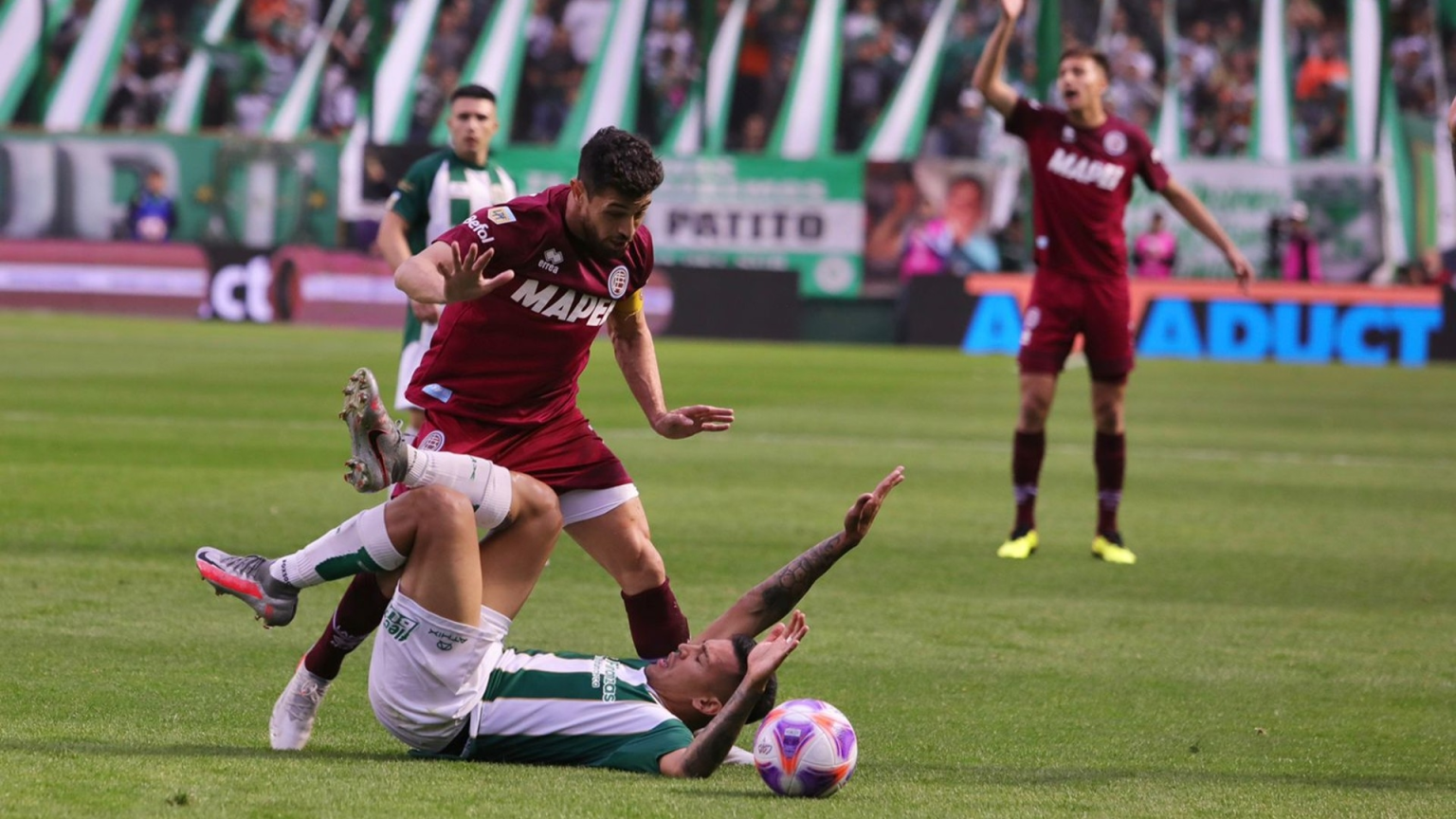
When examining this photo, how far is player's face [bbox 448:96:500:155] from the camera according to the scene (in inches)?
362

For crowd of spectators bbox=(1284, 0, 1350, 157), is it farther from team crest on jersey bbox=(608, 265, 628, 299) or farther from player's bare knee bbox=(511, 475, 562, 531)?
player's bare knee bbox=(511, 475, 562, 531)

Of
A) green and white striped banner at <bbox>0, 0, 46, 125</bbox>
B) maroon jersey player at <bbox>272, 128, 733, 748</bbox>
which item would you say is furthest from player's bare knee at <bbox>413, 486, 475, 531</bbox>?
green and white striped banner at <bbox>0, 0, 46, 125</bbox>

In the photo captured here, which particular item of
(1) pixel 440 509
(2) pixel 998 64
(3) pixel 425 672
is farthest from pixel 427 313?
(3) pixel 425 672

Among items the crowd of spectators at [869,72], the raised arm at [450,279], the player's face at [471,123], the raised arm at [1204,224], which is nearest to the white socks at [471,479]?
the raised arm at [450,279]

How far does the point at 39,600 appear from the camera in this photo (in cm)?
709

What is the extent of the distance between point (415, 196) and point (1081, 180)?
3205 millimetres

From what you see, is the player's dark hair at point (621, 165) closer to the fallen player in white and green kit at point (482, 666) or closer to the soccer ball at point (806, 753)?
the fallen player in white and green kit at point (482, 666)

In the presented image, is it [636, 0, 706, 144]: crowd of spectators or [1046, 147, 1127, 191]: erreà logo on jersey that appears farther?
[636, 0, 706, 144]: crowd of spectators

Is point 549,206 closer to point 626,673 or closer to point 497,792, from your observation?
point 626,673

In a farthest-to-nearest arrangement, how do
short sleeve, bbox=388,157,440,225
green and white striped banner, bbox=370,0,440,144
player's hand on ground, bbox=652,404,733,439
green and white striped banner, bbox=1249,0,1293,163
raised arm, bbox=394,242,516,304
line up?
green and white striped banner, bbox=370,0,440,144 → green and white striped banner, bbox=1249,0,1293,163 → short sleeve, bbox=388,157,440,225 → player's hand on ground, bbox=652,404,733,439 → raised arm, bbox=394,242,516,304

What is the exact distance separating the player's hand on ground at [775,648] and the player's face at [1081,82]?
198 inches

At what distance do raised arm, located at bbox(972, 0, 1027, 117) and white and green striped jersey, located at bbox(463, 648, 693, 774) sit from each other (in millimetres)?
4408

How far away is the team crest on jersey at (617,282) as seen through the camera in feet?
17.8

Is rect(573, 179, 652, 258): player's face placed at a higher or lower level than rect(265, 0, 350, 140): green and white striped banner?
higher
